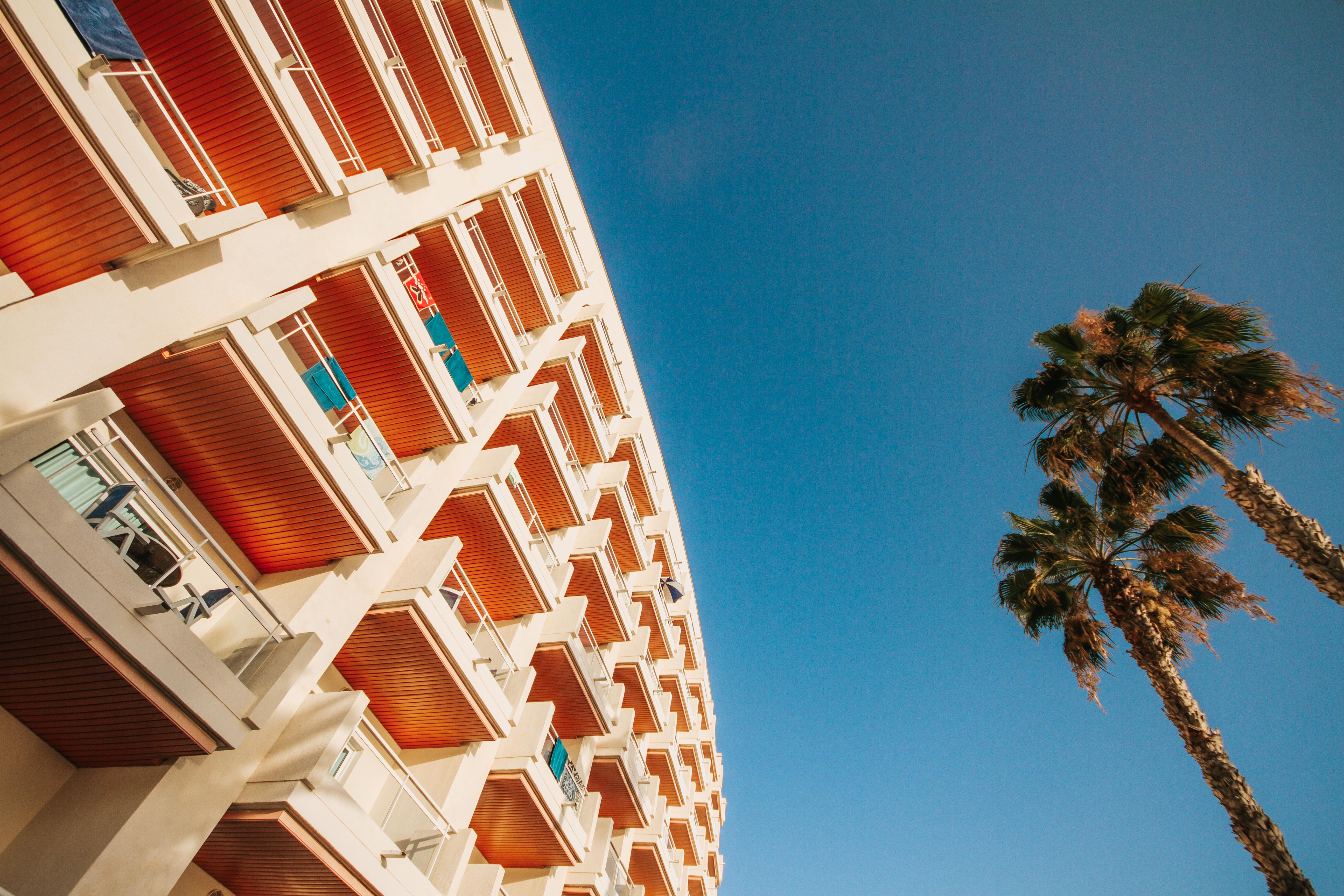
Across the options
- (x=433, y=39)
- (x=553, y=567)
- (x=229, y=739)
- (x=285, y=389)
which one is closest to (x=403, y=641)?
(x=229, y=739)

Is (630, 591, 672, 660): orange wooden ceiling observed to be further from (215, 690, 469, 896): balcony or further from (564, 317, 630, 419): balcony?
(215, 690, 469, 896): balcony

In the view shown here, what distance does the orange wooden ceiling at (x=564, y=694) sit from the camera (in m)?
13.4

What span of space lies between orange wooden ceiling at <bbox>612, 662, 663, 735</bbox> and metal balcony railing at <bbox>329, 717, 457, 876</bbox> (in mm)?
8091

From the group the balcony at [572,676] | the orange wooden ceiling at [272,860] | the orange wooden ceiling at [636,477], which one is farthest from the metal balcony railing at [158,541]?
the orange wooden ceiling at [636,477]

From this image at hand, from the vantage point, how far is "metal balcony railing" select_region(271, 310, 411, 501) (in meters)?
8.06

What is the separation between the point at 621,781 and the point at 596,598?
5.14m

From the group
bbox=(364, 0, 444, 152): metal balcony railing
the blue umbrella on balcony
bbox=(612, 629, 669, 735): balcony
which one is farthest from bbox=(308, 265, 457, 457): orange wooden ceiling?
the blue umbrella on balcony

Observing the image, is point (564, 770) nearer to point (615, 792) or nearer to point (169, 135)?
point (615, 792)

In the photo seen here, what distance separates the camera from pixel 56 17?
18.0 ft

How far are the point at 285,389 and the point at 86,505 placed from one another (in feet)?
7.86

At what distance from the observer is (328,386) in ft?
27.0

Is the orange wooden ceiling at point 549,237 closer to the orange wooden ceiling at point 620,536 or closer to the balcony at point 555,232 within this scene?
the balcony at point 555,232

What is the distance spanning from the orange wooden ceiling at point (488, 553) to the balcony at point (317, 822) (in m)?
3.99

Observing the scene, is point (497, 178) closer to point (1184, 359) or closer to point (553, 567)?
point (553, 567)
